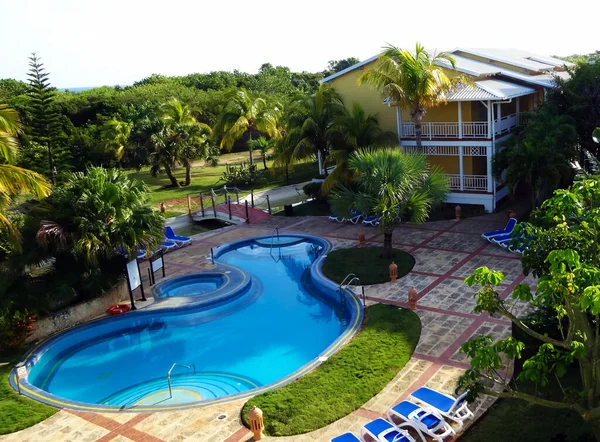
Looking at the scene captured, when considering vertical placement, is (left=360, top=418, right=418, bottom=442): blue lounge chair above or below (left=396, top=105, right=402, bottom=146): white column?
below

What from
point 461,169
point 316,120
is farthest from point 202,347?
point 316,120

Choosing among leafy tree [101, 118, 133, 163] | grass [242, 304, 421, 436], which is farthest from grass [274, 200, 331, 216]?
leafy tree [101, 118, 133, 163]

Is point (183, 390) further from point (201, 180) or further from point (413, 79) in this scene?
point (201, 180)

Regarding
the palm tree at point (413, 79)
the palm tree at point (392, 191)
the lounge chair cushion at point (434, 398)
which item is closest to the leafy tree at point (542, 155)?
the palm tree at point (413, 79)

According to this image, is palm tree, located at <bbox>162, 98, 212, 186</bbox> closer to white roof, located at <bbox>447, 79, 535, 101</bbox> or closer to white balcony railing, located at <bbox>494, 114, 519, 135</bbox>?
white roof, located at <bbox>447, 79, 535, 101</bbox>

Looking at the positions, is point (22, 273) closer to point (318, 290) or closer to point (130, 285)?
point (130, 285)

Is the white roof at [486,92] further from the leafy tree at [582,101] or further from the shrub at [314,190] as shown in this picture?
the shrub at [314,190]

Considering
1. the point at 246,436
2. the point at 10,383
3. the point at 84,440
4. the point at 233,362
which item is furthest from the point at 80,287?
the point at 246,436
